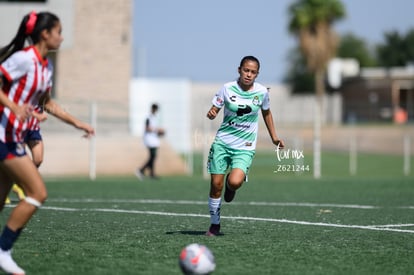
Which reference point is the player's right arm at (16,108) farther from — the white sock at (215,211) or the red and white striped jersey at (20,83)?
the white sock at (215,211)

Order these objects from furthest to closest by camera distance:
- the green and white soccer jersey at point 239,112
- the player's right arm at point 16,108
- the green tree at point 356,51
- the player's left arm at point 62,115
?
the green tree at point 356,51 < the green and white soccer jersey at point 239,112 < the player's left arm at point 62,115 < the player's right arm at point 16,108

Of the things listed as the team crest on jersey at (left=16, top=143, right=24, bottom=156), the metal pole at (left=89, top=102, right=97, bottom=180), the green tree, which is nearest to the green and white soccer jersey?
the team crest on jersey at (left=16, top=143, right=24, bottom=156)

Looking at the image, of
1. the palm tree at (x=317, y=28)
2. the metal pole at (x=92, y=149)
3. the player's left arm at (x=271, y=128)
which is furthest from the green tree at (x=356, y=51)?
the player's left arm at (x=271, y=128)

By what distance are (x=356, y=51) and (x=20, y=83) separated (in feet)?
407

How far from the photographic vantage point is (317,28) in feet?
223

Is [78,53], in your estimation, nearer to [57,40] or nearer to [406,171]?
[406,171]

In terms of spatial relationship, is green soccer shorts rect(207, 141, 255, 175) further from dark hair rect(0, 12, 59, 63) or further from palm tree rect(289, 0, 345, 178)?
palm tree rect(289, 0, 345, 178)

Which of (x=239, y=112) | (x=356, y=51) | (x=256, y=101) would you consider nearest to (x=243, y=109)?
(x=239, y=112)

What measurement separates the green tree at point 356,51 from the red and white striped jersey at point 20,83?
118770mm

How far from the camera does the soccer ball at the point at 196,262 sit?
698cm

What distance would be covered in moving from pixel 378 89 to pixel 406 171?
155 feet

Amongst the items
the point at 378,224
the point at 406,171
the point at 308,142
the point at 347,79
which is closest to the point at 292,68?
the point at 347,79

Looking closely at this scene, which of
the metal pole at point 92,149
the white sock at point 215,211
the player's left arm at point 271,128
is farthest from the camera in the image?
the metal pole at point 92,149

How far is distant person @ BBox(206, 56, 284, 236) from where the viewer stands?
10070mm
